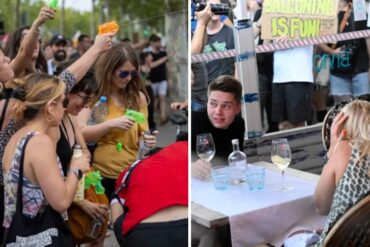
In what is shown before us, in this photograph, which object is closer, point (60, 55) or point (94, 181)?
point (94, 181)

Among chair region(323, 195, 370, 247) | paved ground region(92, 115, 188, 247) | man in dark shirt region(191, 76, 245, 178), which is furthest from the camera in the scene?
paved ground region(92, 115, 188, 247)

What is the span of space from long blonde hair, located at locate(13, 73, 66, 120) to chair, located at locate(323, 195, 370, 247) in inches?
51.4

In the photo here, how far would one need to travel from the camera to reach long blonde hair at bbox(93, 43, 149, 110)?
11.6 ft

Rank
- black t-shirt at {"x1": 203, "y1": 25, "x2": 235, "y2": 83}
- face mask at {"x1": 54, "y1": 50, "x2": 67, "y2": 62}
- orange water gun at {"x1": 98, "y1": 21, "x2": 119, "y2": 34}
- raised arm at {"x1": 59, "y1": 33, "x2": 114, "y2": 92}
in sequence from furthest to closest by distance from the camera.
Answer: face mask at {"x1": 54, "y1": 50, "x2": 67, "y2": 62} → black t-shirt at {"x1": 203, "y1": 25, "x2": 235, "y2": 83} → orange water gun at {"x1": 98, "y1": 21, "x2": 119, "y2": 34} → raised arm at {"x1": 59, "y1": 33, "x2": 114, "y2": 92}

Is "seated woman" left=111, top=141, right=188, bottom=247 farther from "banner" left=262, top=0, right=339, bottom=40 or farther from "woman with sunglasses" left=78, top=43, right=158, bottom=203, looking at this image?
"banner" left=262, top=0, right=339, bottom=40

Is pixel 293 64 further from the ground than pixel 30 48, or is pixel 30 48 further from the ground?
pixel 30 48

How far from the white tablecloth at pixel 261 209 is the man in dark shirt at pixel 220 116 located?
0.40m

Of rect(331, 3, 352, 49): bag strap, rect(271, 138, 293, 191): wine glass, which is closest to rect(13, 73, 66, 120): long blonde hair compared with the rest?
rect(271, 138, 293, 191): wine glass

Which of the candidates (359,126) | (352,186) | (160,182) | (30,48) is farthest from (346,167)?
(30,48)

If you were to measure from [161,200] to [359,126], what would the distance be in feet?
3.07

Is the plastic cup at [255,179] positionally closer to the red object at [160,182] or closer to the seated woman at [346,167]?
the seated woman at [346,167]

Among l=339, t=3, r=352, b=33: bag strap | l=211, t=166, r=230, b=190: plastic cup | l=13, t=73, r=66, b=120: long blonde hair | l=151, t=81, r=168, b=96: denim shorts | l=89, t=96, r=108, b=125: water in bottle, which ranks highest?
l=339, t=3, r=352, b=33: bag strap

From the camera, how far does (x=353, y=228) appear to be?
2.16 metres

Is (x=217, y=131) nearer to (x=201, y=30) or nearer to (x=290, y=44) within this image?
(x=201, y=30)
